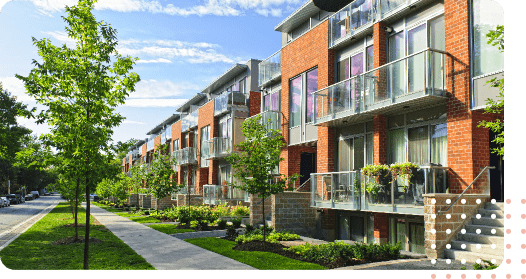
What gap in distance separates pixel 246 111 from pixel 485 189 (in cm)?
1909

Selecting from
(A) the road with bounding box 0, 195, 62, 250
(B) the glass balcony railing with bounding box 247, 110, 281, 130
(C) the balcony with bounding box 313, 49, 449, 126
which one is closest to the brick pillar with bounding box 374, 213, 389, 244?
(C) the balcony with bounding box 313, 49, 449, 126

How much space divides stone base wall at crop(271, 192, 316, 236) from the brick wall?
10.8 meters

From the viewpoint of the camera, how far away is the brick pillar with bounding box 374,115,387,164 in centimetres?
1470

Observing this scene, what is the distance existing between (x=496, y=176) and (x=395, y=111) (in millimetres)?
3795

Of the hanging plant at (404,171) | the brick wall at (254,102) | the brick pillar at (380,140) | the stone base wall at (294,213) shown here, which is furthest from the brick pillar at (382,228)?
the brick wall at (254,102)

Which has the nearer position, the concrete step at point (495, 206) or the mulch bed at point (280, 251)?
the concrete step at point (495, 206)

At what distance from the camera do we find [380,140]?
14.7 m

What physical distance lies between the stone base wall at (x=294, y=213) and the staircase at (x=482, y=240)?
8369 millimetres

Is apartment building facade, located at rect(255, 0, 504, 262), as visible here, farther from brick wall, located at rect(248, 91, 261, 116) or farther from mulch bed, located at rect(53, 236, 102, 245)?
mulch bed, located at rect(53, 236, 102, 245)

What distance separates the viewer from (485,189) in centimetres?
1091

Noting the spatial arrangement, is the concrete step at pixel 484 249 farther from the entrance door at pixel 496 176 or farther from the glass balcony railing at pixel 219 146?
the glass balcony railing at pixel 219 146

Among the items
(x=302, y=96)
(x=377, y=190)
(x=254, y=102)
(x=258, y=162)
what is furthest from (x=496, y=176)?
(x=254, y=102)

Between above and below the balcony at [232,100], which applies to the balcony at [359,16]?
above

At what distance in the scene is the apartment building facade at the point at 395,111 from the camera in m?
11.2
